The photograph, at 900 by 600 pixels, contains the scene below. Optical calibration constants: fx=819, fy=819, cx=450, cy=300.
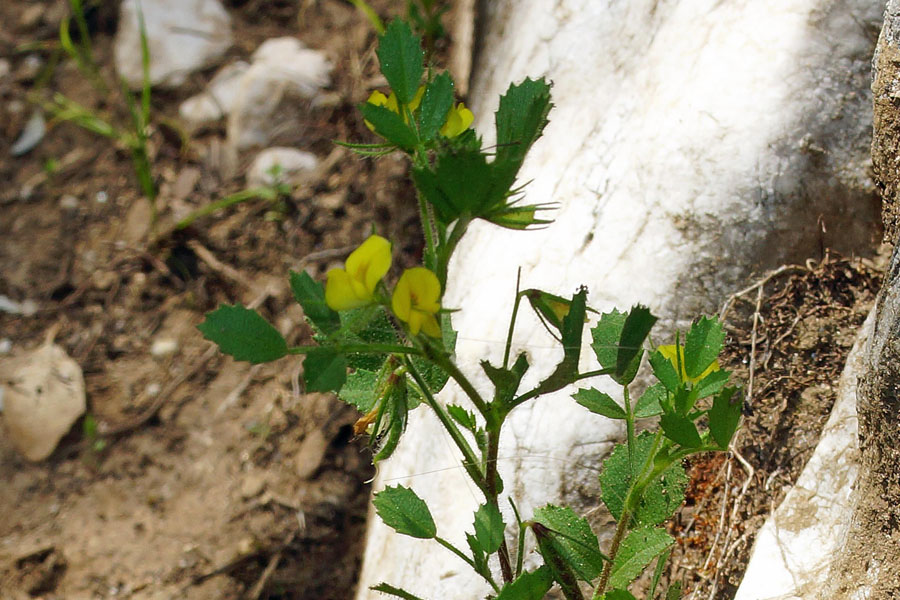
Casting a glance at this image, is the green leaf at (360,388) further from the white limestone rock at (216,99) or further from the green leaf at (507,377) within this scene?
the white limestone rock at (216,99)

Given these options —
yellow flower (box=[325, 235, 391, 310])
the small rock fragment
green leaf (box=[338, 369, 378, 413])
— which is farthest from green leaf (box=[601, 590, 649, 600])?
the small rock fragment

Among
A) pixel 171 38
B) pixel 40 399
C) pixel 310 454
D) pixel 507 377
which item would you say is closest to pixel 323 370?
pixel 507 377

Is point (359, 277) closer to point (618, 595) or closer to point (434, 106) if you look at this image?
point (434, 106)

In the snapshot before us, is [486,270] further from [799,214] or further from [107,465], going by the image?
[107,465]

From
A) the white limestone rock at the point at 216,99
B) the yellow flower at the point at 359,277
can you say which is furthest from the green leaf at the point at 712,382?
the white limestone rock at the point at 216,99

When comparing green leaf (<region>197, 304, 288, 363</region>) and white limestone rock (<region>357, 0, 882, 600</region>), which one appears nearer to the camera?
green leaf (<region>197, 304, 288, 363</region>)

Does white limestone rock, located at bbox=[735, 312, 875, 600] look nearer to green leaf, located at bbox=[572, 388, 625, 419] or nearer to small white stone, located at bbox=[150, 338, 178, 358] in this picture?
green leaf, located at bbox=[572, 388, 625, 419]
